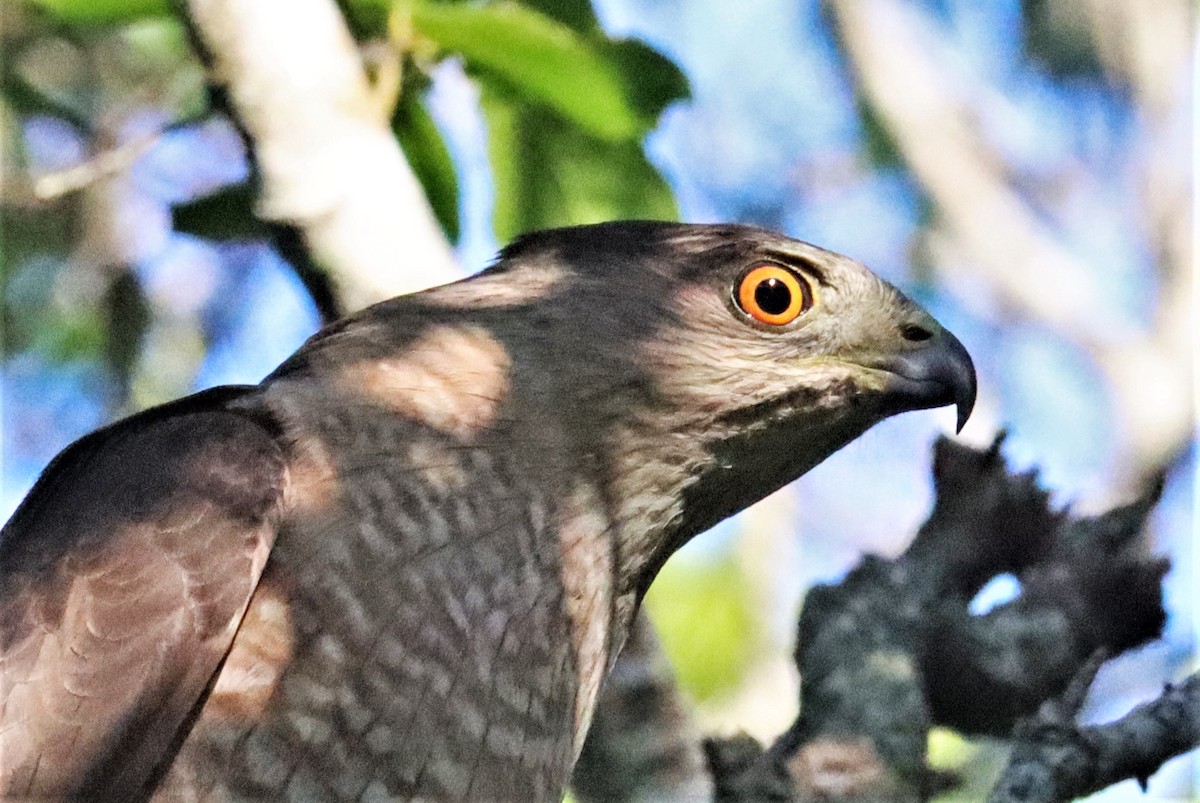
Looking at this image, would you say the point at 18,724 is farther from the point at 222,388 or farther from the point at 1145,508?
the point at 1145,508

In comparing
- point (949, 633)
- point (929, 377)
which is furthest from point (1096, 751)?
point (929, 377)

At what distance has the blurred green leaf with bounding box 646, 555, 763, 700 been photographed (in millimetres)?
8242

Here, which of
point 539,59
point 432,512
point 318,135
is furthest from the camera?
point 539,59

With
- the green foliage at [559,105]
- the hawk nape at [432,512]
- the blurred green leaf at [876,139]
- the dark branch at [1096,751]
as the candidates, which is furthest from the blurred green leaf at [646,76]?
the blurred green leaf at [876,139]

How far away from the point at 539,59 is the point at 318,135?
631mm

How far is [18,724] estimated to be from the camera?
2746mm

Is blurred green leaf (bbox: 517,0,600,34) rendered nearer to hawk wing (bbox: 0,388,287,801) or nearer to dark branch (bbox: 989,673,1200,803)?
hawk wing (bbox: 0,388,287,801)

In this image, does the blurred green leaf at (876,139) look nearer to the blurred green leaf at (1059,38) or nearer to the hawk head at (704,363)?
the blurred green leaf at (1059,38)

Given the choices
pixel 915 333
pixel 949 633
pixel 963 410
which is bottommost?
pixel 949 633

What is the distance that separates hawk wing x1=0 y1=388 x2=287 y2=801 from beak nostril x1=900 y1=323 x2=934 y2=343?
5.12 feet

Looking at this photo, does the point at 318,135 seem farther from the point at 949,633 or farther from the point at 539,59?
the point at 949,633

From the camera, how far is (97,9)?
12.7 ft

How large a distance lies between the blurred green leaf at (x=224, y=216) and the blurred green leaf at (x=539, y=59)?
712mm

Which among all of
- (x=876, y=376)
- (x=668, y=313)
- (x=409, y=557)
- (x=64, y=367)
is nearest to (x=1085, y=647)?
(x=876, y=376)
